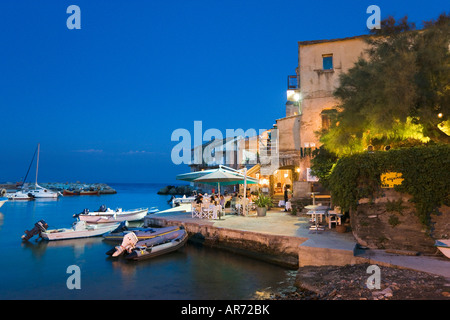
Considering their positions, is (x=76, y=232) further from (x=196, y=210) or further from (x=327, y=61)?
(x=327, y=61)

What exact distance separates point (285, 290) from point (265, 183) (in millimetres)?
16854

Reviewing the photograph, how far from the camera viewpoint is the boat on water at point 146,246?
11.6 metres

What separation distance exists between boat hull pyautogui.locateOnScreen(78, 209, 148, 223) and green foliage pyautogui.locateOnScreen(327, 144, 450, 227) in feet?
50.9

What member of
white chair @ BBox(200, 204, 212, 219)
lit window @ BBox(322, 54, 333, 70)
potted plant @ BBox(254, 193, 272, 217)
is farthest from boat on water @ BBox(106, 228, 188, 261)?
lit window @ BBox(322, 54, 333, 70)

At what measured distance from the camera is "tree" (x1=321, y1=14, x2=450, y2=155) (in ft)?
32.7

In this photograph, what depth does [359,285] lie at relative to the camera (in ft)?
21.7

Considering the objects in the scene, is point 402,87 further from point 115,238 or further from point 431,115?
point 115,238

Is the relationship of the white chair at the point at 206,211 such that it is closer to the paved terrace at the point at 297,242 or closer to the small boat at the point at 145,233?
the paved terrace at the point at 297,242

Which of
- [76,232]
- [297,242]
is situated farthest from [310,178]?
[76,232]

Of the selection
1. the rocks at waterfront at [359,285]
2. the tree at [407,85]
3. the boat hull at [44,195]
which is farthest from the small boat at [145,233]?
the boat hull at [44,195]

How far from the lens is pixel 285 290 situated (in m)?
8.13

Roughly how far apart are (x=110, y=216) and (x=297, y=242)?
51.9ft
